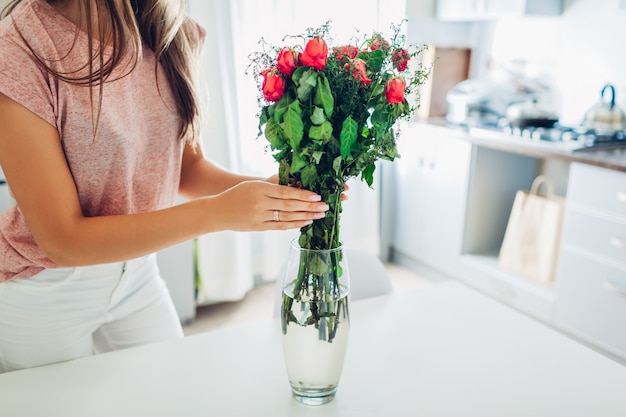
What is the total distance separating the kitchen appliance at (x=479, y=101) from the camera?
311 cm

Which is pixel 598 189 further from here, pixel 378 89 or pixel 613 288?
pixel 378 89

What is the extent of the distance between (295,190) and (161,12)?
0.52 meters

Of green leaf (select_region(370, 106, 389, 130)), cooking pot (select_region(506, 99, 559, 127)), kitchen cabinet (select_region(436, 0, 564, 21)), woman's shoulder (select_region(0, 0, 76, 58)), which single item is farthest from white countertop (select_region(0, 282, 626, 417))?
kitchen cabinet (select_region(436, 0, 564, 21))

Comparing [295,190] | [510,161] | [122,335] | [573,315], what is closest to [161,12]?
[295,190]

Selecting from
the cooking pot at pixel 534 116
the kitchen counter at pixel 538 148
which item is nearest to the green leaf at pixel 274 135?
the kitchen counter at pixel 538 148

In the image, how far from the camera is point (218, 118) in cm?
275

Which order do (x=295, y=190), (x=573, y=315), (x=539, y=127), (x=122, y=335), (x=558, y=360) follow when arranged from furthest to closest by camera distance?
(x=539, y=127) < (x=573, y=315) < (x=122, y=335) < (x=558, y=360) < (x=295, y=190)

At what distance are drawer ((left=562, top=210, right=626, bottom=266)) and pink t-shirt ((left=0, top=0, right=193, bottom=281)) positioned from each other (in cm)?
179

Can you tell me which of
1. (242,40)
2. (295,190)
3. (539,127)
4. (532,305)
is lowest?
(532,305)

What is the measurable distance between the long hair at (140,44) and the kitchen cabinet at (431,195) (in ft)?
6.40

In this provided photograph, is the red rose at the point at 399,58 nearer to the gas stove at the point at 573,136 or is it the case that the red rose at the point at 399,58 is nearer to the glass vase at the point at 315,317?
the glass vase at the point at 315,317

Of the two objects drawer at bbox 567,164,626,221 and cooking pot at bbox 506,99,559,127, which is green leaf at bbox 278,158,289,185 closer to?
drawer at bbox 567,164,626,221

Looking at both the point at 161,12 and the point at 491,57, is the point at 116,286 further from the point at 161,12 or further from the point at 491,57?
the point at 491,57

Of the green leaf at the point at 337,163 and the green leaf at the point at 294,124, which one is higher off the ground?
the green leaf at the point at 294,124
